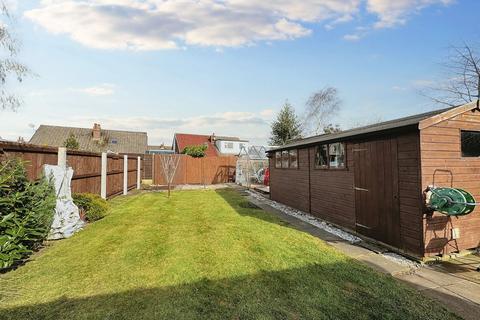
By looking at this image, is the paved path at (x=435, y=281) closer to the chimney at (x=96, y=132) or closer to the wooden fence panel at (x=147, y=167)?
the wooden fence panel at (x=147, y=167)

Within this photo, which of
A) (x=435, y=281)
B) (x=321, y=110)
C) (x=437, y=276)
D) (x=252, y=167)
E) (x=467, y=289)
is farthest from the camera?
(x=321, y=110)

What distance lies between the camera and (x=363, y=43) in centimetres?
1337

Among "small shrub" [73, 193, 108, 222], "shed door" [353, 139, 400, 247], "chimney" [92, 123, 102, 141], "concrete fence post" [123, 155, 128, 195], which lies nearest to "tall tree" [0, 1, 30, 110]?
"small shrub" [73, 193, 108, 222]

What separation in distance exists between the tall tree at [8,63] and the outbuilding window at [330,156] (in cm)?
821

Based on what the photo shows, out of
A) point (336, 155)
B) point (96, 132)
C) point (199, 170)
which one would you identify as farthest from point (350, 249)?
point (96, 132)

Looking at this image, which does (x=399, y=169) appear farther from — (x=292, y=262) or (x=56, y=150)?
(x=56, y=150)

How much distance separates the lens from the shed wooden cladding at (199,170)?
21062mm

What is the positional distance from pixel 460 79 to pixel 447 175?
1875cm

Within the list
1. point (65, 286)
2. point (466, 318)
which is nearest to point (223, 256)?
point (65, 286)

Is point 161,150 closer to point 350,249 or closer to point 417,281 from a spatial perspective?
point 350,249

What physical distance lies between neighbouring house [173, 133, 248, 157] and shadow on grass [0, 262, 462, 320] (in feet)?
111

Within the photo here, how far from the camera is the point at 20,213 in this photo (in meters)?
4.73

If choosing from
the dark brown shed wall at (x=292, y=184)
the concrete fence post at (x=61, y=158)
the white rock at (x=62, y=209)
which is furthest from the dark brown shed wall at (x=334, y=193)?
the concrete fence post at (x=61, y=158)

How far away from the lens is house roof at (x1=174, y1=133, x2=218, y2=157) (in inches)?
1463
